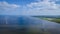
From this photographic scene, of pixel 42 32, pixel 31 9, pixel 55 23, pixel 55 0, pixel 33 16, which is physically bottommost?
pixel 42 32

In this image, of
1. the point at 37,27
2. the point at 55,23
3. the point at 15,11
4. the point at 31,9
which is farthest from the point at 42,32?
the point at 15,11

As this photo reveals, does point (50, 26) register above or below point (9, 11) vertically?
below

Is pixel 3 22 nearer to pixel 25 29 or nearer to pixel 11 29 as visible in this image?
pixel 11 29

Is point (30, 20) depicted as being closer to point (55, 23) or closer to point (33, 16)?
point (33, 16)

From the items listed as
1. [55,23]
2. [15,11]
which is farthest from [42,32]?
[15,11]

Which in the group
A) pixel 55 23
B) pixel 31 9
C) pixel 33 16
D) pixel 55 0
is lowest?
pixel 55 23

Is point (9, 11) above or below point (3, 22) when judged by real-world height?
above
